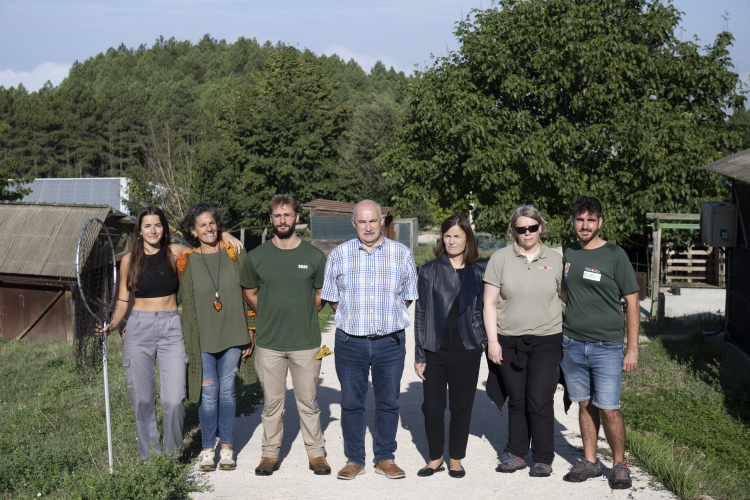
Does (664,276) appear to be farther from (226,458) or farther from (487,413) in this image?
(226,458)

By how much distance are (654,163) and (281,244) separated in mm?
10272

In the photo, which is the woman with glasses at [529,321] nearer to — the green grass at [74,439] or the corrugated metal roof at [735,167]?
the green grass at [74,439]

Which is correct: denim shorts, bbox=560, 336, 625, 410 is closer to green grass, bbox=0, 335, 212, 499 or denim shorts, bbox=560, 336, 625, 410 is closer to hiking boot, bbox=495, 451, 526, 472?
hiking boot, bbox=495, 451, 526, 472

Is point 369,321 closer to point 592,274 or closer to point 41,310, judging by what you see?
point 592,274

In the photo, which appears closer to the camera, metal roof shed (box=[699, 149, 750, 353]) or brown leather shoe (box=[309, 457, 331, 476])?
brown leather shoe (box=[309, 457, 331, 476])

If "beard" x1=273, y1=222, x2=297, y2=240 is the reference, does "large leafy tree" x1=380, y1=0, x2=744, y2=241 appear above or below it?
above

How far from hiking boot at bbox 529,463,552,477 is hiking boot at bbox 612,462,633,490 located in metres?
0.43

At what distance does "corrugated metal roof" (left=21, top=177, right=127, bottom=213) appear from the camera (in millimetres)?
32875

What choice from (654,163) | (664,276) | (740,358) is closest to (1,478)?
(740,358)

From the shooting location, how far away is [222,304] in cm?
448

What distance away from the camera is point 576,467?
4312 millimetres

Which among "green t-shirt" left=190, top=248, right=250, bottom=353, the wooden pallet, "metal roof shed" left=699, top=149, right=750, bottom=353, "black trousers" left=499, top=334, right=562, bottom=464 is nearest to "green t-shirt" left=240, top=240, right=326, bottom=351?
"green t-shirt" left=190, top=248, right=250, bottom=353

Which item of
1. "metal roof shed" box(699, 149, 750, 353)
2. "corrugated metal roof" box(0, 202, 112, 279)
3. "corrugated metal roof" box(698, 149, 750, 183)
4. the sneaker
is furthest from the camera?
"corrugated metal roof" box(0, 202, 112, 279)

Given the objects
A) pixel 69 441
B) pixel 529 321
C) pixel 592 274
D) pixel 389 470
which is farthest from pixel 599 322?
pixel 69 441
